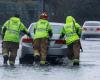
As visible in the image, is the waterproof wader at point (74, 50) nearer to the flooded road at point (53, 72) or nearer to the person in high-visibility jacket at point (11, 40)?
the flooded road at point (53, 72)

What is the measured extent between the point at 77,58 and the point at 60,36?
882 millimetres

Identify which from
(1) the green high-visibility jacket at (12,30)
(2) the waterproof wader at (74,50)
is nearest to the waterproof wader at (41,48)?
(1) the green high-visibility jacket at (12,30)

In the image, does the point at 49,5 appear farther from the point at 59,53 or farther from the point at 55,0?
the point at 59,53

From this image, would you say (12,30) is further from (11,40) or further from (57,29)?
(57,29)

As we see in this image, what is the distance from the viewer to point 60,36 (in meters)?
20.8

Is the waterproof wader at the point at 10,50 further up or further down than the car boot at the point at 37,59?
further up

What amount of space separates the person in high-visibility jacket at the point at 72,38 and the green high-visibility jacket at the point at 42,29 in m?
0.53

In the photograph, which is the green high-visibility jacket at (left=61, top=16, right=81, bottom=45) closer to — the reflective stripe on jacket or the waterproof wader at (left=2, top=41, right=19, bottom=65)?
the reflective stripe on jacket

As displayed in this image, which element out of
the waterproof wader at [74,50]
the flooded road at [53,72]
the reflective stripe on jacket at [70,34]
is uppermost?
the reflective stripe on jacket at [70,34]

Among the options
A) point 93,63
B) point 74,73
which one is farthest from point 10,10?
point 74,73

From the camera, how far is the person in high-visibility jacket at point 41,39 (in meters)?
20.4

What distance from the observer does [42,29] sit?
20.6 meters

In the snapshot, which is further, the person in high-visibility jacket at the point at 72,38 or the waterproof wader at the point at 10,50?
the person in high-visibility jacket at the point at 72,38

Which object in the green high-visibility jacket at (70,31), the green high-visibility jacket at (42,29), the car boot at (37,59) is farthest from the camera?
the green high-visibility jacket at (70,31)
